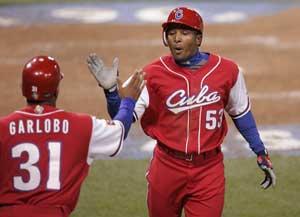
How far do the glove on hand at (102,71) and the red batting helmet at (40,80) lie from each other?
353 mm

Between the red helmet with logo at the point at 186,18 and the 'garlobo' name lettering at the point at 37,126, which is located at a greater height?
the red helmet with logo at the point at 186,18

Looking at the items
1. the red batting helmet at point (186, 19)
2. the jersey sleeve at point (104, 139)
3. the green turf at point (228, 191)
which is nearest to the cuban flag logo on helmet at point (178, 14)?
the red batting helmet at point (186, 19)

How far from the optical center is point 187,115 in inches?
217

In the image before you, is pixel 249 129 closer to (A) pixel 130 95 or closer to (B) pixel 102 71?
(A) pixel 130 95

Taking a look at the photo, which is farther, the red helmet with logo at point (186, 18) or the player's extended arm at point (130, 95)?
the red helmet with logo at point (186, 18)

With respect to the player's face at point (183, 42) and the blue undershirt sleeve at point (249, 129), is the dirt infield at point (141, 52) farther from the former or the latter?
the player's face at point (183, 42)

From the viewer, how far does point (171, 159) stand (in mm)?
5605

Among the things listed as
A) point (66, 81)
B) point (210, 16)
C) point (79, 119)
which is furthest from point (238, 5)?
point (79, 119)

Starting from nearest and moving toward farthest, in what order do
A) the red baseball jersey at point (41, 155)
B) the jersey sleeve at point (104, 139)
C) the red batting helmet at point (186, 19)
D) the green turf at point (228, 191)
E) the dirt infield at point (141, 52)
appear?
the red baseball jersey at point (41, 155), the jersey sleeve at point (104, 139), the red batting helmet at point (186, 19), the green turf at point (228, 191), the dirt infield at point (141, 52)

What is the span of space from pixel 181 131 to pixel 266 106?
5.11 m

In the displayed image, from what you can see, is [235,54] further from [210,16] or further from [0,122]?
[0,122]

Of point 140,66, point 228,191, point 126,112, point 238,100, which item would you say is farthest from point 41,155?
point 140,66

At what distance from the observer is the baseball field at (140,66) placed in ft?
25.0

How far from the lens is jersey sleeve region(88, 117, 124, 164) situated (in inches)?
183
